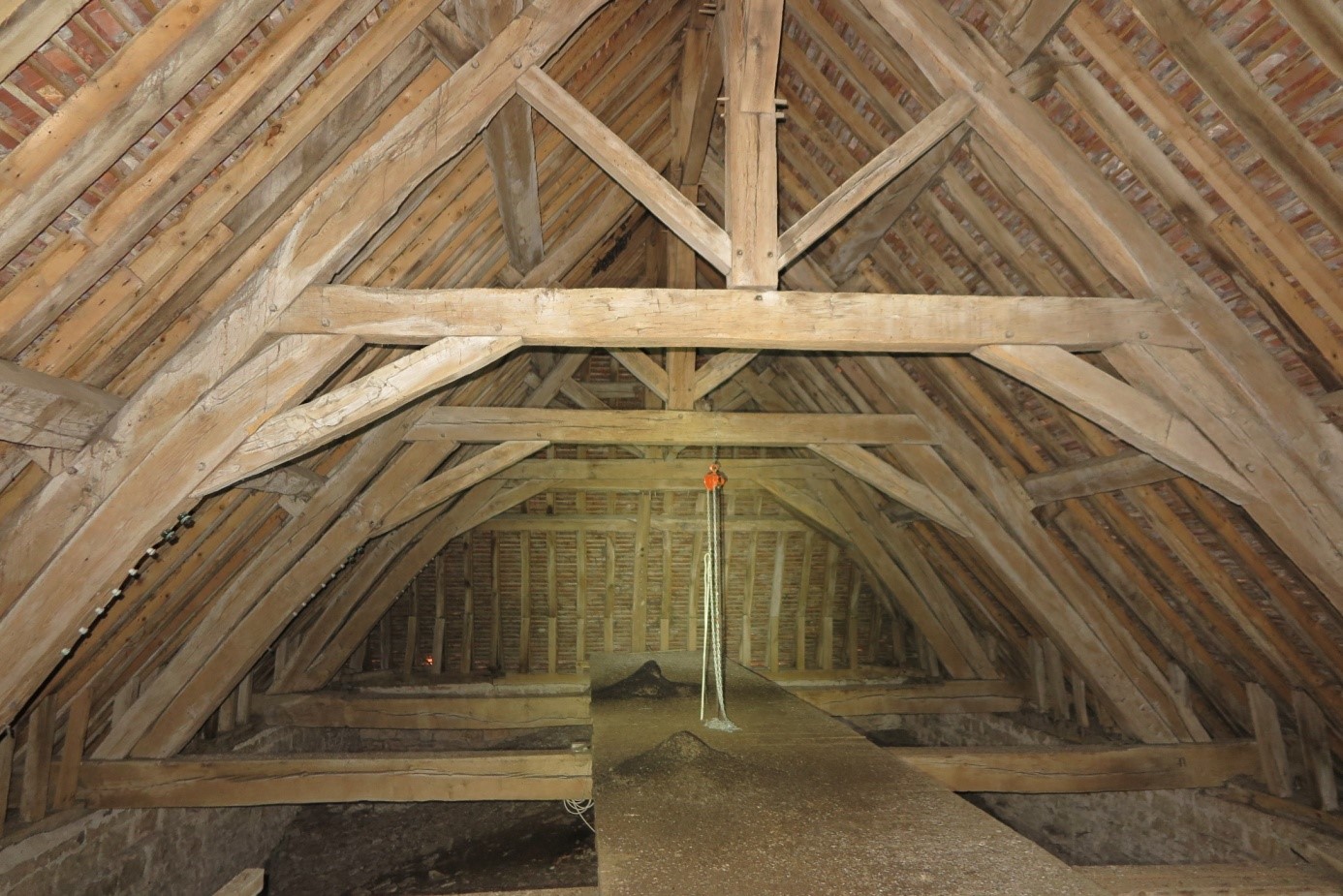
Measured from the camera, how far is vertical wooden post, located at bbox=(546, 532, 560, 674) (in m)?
8.39

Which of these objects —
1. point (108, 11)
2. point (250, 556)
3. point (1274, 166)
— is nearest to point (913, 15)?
point (1274, 166)

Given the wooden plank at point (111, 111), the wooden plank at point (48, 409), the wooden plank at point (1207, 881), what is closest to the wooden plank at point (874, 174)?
the wooden plank at point (111, 111)

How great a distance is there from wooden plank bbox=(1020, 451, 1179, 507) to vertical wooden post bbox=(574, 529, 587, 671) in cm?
482

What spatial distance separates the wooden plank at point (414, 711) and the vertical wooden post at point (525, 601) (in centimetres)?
219

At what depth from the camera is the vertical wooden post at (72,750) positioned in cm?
420

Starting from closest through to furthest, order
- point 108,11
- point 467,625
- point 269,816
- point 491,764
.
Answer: point 108,11 → point 491,764 → point 269,816 → point 467,625

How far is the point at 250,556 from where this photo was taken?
462 cm

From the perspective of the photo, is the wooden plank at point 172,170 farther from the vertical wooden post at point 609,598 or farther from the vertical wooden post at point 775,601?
the vertical wooden post at point 775,601

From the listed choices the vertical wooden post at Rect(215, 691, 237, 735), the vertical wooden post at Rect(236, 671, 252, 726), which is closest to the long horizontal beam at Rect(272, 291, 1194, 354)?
the vertical wooden post at Rect(215, 691, 237, 735)

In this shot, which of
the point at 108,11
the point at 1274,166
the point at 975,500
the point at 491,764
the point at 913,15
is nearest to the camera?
the point at 108,11

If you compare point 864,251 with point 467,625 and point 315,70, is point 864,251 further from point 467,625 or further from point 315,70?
point 467,625

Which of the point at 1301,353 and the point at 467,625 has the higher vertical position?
the point at 1301,353

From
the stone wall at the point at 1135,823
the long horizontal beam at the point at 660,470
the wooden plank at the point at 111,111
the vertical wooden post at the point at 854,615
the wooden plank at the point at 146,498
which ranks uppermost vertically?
the wooden plank at the point at 111,111

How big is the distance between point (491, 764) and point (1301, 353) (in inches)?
164
